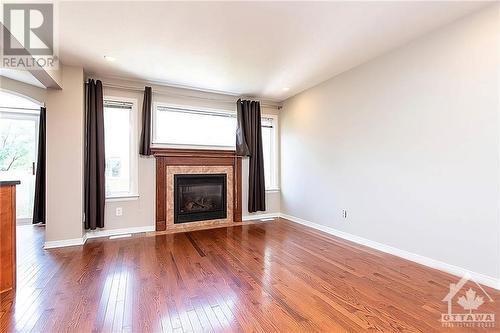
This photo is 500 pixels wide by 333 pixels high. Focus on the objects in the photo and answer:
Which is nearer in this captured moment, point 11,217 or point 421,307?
point 421,307

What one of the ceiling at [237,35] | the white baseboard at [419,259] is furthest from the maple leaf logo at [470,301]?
the ceiling at [237,35]

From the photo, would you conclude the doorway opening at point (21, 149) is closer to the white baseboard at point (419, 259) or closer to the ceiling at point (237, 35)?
the ceiling at point (237, 35)

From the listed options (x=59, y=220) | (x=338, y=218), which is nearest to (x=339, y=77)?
(x=338, y=218)

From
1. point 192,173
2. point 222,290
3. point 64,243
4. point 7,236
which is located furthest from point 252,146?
point 7,236

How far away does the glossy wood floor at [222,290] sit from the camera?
1.68 meters

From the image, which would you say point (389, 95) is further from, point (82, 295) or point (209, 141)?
point (82, 295)

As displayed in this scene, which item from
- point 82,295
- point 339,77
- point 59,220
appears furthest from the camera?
point 339,77

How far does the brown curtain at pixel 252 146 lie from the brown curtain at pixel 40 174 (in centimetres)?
352

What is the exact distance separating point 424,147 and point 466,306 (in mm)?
1546

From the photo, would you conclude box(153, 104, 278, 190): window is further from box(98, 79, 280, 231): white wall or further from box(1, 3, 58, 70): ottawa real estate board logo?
box(1, 3, 58, 70): ottawa real estate board logo

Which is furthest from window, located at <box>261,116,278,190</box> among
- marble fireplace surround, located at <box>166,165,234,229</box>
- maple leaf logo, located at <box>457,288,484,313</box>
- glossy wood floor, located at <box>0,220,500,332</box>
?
maple leaf logo, located at <box>457,288,484,313</box>

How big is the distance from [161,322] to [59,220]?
2590 millimetres

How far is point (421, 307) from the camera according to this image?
1.87m

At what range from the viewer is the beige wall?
3264 millimetres
